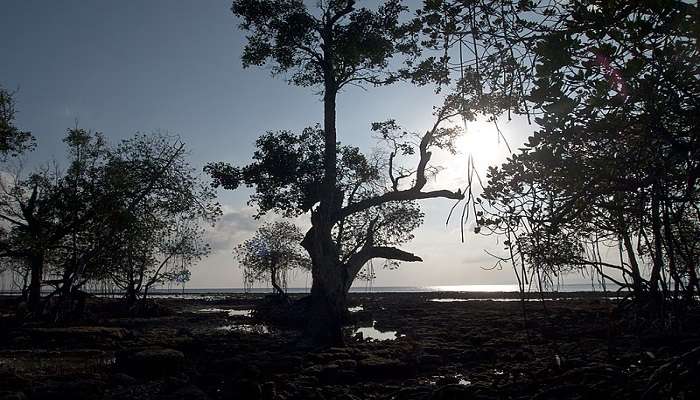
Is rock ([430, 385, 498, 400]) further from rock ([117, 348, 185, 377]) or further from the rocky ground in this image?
rock ([117, 348, 185, 377])

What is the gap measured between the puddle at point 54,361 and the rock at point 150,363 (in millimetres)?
1652

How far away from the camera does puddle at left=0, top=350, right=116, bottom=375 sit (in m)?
12.8

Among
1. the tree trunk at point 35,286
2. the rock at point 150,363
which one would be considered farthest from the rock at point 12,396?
the tree trunk at point 35,286

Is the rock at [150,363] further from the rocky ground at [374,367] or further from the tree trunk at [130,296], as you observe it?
the tree trunk at [130,296]

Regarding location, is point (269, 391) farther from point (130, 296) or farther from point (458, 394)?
point (130, 296)

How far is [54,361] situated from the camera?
14.5m

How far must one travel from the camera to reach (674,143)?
4730 millimetres

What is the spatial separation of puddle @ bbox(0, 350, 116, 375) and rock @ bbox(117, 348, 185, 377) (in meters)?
1.65

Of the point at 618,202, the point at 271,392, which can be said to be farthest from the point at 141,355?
the point at 618,202

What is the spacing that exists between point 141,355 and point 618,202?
11126 millimetres

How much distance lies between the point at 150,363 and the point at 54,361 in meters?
4.80

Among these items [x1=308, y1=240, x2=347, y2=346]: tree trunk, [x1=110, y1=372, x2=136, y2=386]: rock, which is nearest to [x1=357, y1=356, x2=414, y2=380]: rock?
[x1=308, y1=240, x2=347, y2=346]: tree trunk

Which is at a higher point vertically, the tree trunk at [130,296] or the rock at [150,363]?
the tree trunk at [130,296]

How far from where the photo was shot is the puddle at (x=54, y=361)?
1284cm
